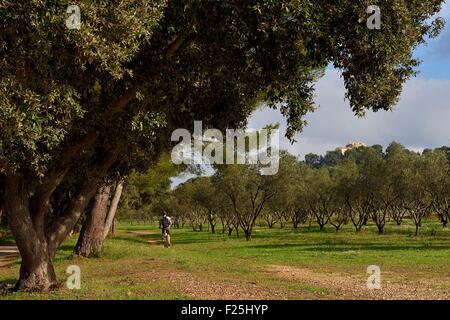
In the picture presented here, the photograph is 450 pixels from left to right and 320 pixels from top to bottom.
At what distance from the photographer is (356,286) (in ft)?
54.9

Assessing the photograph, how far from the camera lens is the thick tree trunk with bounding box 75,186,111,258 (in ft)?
90.4

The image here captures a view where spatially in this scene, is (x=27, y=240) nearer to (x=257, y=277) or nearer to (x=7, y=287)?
(x=7, y=287)

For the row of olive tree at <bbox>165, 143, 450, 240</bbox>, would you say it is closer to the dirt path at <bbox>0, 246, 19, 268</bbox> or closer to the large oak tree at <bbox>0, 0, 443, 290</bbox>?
the dirt path at <bbox>0, 246, 19, 268</bbox>

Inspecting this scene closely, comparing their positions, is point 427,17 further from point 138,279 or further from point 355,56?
point 138,279

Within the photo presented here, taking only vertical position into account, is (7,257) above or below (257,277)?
below

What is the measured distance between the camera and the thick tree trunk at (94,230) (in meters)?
27.5

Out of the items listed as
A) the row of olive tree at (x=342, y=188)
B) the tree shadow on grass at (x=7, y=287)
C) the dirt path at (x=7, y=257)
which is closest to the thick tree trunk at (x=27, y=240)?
the tree shadow on grass at (x=7, y=287)

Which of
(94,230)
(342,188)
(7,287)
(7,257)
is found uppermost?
(342,188)

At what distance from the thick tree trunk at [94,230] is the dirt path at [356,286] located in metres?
9.55

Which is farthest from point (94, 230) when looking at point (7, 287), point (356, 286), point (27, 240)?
point (356, 286)

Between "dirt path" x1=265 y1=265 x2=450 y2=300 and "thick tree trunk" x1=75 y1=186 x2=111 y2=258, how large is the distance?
9.55m

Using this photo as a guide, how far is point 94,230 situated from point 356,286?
15.3 metres

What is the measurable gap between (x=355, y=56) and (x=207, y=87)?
4.40 metres
